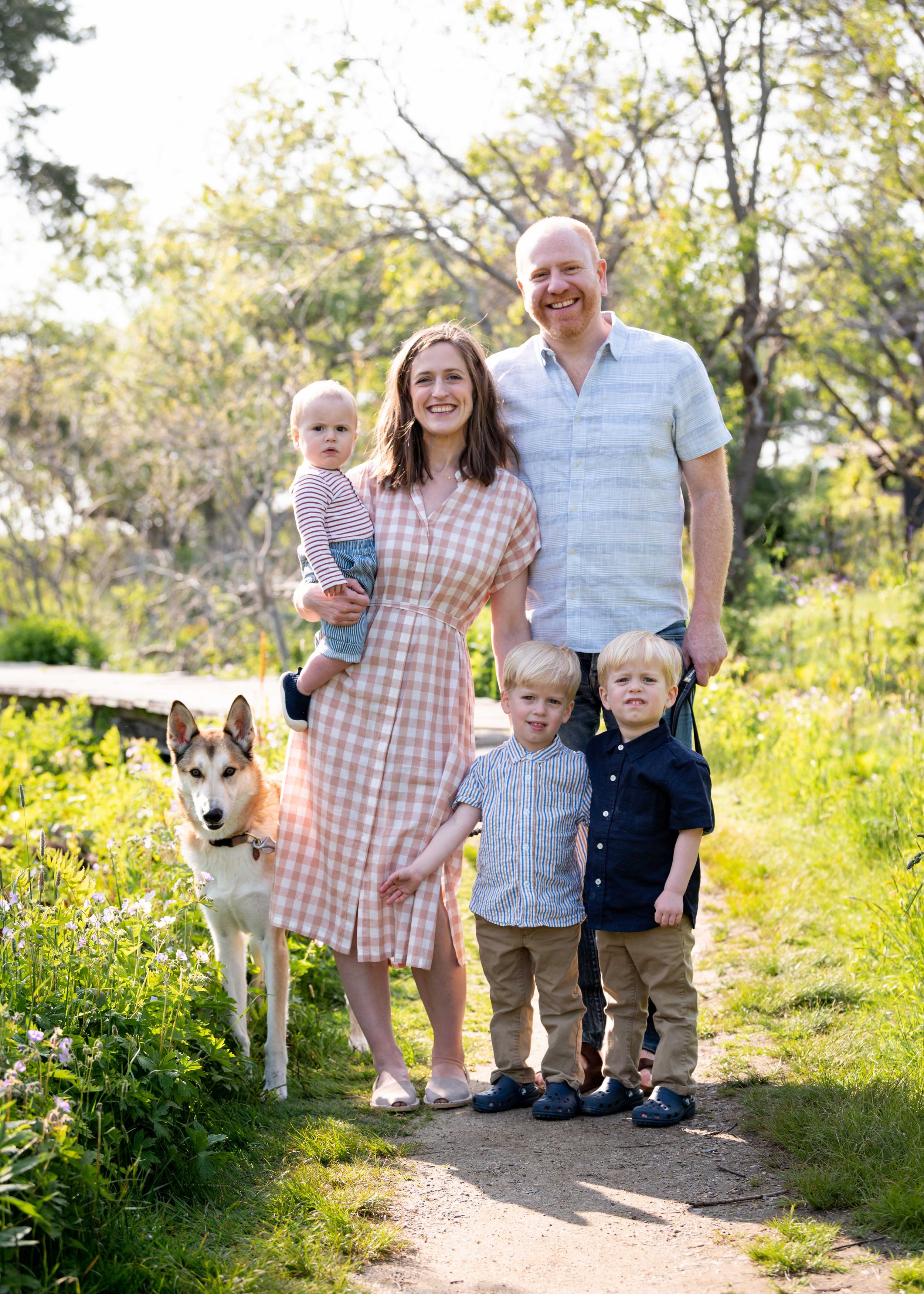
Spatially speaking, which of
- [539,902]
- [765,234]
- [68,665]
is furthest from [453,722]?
[68,665]

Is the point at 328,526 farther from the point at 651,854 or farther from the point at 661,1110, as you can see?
the point at 661,1110

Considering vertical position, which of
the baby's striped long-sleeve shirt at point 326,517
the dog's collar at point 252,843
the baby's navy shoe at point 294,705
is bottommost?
the dog's collar at point 252,843

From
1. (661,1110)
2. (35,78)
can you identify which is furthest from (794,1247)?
(35,78)

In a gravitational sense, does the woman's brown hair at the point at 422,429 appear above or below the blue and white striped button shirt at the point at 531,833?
above

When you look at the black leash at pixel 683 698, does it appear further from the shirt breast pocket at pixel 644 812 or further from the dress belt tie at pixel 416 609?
the dress belt tie at pixel 416 609

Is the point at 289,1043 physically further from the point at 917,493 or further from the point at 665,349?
the point at 917,493

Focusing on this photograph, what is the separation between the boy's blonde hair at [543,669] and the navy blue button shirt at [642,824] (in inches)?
10.5

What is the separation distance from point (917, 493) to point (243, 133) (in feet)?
36.7

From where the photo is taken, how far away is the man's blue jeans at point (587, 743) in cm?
365

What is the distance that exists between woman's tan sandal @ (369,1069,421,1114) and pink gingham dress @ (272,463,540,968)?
1.25 ft

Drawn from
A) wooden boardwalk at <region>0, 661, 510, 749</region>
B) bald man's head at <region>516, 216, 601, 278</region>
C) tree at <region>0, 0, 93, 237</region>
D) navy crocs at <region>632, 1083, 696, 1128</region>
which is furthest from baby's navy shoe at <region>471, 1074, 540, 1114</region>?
tree at <region>0, 0, 93, 237</region>

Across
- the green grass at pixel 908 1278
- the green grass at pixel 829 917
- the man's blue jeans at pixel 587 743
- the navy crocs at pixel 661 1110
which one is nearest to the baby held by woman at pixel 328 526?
the man's blue jeans at pixel 587 743

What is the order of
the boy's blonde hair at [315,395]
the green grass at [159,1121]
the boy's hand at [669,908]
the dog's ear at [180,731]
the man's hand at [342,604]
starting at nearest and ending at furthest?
1. the green grass at [159,1121]
2. the boy's hand at [669,908]
3. the man's hand at [342,604]
4. the boy's blonde hair at [315,395]
5. the dog's ear at [180,731]

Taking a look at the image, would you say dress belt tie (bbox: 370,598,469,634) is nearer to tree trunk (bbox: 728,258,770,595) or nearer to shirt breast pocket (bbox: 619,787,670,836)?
shirt breast pocket (bbox: 619,787,670,836)
